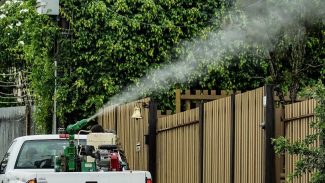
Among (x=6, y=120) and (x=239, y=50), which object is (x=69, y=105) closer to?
(x=239, y=50)

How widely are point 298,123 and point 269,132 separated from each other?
70 cm

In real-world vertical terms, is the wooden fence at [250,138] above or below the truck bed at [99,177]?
above

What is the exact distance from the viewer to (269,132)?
11.3 m

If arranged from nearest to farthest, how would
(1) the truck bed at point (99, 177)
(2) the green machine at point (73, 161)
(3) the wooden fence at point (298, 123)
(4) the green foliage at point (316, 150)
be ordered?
(4) the green foliage at point (316, 150), (3) the wooden fence at point (298, 123), (1) the truck bed at point (99, 177), (2) the green machine at point (73, 161)

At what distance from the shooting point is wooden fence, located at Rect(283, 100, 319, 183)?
33.3 ft

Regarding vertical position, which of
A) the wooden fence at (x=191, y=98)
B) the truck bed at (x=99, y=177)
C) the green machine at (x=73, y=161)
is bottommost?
the truck bed at (x=99, y=177)

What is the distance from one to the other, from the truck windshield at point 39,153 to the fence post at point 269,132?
3371 mm

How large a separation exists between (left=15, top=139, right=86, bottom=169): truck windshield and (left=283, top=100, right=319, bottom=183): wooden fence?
379cm

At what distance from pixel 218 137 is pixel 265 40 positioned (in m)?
4.81

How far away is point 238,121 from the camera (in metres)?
12.9

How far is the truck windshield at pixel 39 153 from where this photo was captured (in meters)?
13.7

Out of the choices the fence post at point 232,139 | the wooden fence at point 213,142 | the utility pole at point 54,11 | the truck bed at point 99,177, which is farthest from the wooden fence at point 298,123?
the utility pole at point 54,11

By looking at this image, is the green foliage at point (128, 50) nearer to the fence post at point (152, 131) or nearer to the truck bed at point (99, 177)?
the fence post at point (152, 131)

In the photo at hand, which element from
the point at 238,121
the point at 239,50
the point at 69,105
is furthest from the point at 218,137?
the point at 69,105
